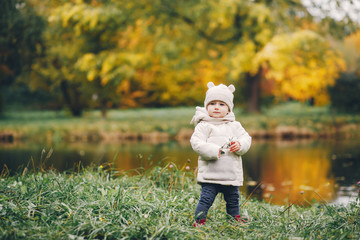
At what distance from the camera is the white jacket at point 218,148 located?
3471mm

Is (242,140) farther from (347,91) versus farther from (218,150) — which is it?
(347,91)

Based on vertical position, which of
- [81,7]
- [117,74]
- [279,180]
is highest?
[81,7]

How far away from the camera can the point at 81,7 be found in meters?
13.7

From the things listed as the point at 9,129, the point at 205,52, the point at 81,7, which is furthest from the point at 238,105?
the point at 9,129

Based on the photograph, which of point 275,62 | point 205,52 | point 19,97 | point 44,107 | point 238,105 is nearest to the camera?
point 275,62

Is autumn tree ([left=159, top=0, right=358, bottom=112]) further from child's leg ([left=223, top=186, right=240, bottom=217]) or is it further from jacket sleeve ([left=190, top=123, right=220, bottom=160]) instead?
child's leg ([left=223, top=186, right=240, bottom=217])

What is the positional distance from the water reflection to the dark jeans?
28.8 inches

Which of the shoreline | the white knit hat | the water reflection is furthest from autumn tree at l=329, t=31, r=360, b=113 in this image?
the white knit hat

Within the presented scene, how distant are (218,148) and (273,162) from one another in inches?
203

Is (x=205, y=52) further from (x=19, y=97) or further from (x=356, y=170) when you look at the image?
(x=19, y=97)

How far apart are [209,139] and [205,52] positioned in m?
13.3

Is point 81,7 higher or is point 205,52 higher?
point 81,7

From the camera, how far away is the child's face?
12.0ft

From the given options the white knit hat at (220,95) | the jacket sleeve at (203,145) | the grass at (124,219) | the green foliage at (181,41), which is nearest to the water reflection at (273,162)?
the grass at (124,219)
